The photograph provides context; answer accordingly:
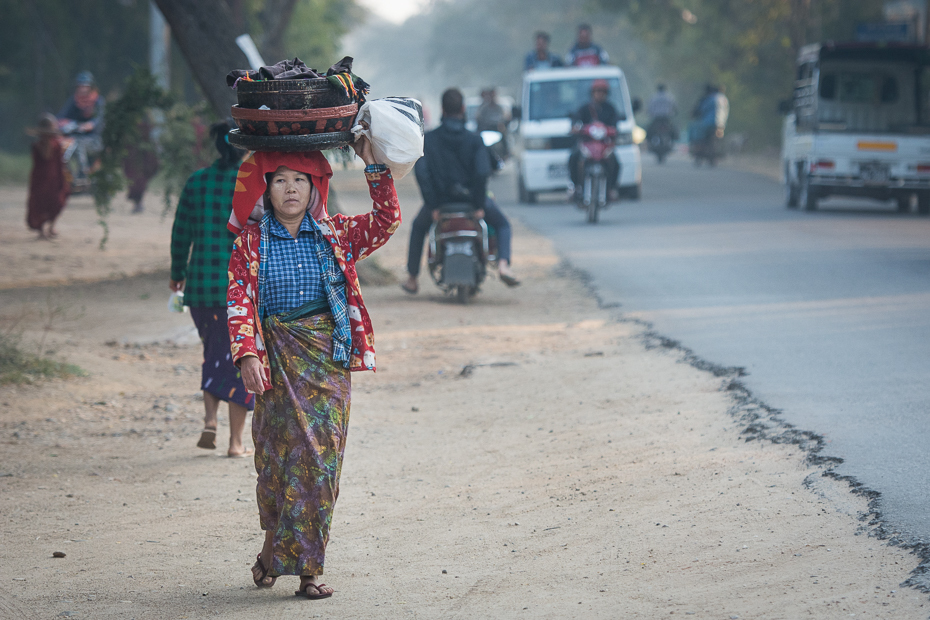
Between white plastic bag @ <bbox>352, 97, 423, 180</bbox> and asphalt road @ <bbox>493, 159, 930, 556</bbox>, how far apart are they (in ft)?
7.30

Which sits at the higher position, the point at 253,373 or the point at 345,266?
the point at 345,266

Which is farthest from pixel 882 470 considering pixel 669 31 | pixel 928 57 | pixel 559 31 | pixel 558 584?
pixel 559 31

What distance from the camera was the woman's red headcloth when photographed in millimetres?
3994

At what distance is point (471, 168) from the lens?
33.7 ft

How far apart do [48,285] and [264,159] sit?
9.24 m

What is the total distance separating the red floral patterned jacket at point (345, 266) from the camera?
3.91 meters

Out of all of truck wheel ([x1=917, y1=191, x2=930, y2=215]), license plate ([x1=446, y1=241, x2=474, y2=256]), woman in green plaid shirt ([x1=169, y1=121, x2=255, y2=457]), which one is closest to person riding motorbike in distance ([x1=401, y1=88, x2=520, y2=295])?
license plate ([x1=446, y1=241, x2=474, y2=256])

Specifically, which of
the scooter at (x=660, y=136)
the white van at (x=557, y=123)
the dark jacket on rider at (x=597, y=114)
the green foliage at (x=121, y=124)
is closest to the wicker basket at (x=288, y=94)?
the green foliage at (x=121, y=124)

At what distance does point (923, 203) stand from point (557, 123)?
21.0 ft

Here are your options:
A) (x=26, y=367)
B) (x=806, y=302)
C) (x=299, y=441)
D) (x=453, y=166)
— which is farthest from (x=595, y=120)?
(x=299, y=441)

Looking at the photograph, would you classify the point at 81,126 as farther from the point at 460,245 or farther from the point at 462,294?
the point at 460,245

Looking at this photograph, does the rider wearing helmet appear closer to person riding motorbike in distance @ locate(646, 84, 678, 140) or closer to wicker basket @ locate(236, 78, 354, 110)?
wicker basket @ locate(236, 78, 354, 110)

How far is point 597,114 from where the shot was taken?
1686 cm

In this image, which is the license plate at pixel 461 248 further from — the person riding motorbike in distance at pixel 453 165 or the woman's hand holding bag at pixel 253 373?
the woman's hand holding bag at pixel 253 373
